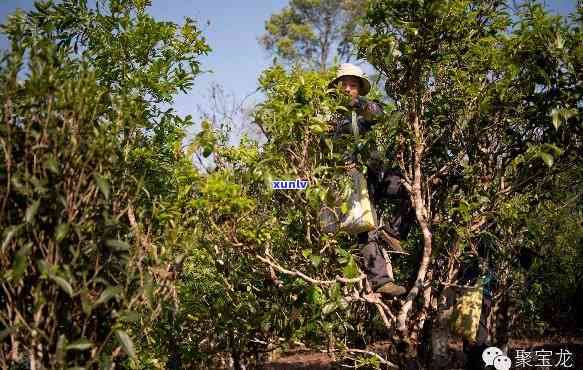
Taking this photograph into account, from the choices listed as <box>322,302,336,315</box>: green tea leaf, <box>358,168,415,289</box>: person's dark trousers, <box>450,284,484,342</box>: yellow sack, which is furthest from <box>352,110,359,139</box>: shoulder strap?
<box>450,284,484,342</box>: yellow sack

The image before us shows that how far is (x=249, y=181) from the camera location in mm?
2826

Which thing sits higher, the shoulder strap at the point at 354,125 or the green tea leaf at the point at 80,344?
the shoulder strap at the point at 354,125

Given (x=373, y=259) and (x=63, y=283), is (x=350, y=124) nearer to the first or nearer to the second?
(x=373, y=259)

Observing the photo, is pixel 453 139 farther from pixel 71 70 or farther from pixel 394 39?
pixel 71 70

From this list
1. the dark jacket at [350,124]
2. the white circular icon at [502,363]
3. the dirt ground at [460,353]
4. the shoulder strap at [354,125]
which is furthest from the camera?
the dirt ground at [460,353]

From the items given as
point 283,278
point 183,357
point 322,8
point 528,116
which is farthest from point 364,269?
point 322,8

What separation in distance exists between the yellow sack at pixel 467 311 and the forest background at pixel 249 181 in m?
0.15

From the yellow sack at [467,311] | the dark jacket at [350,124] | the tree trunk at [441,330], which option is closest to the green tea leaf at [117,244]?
the dark jacket at [350,124]

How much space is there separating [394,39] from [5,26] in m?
2.29

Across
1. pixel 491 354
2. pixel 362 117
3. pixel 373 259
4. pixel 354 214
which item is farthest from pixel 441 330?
pixel 362 117

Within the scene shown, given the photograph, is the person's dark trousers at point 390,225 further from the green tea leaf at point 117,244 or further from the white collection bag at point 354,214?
the green tea leaf at point 117,244

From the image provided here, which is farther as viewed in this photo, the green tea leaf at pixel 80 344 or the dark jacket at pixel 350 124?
the dark jacket at pixel 350 124

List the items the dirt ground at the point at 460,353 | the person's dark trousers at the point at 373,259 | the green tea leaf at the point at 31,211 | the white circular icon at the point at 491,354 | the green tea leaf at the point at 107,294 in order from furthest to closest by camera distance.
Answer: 1. the dirt ground at the point at 460,353
2. the white circular icon at the point at 491,354
3. the person's dark trousers at the point at 373,259
4. the green tea leaf at the point at 107,294
5. the green tea leaf at the point at 31,211

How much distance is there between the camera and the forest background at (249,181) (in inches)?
78.7
